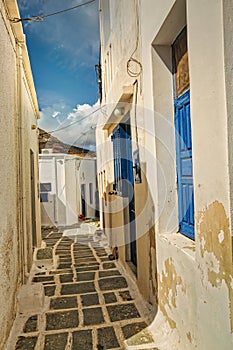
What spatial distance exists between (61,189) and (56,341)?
1089cm

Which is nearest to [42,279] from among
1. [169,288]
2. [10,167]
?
[10,167]

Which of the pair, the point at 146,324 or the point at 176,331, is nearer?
the point at 176,331

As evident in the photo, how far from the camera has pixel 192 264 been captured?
238 cm

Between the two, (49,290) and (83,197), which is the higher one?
(83,197)

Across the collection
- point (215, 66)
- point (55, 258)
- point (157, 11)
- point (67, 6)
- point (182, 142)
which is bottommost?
point (55, 258)

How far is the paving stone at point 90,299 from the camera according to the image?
4.36m

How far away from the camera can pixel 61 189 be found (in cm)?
1394

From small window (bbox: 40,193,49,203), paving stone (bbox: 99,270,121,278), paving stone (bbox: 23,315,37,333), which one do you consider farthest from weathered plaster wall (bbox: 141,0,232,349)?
small window (bbox: 40,193,49,203)

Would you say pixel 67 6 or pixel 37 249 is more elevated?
pixel 67 6

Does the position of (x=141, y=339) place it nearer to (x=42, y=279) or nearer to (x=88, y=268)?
(x=42, y=279)

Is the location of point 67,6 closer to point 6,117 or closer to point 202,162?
point 6,117

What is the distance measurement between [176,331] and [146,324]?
34.3 inches

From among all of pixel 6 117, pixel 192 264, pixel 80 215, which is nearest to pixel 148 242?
pixel 192 264

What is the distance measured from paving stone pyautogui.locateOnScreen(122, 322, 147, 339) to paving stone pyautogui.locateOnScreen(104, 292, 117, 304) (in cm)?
81
